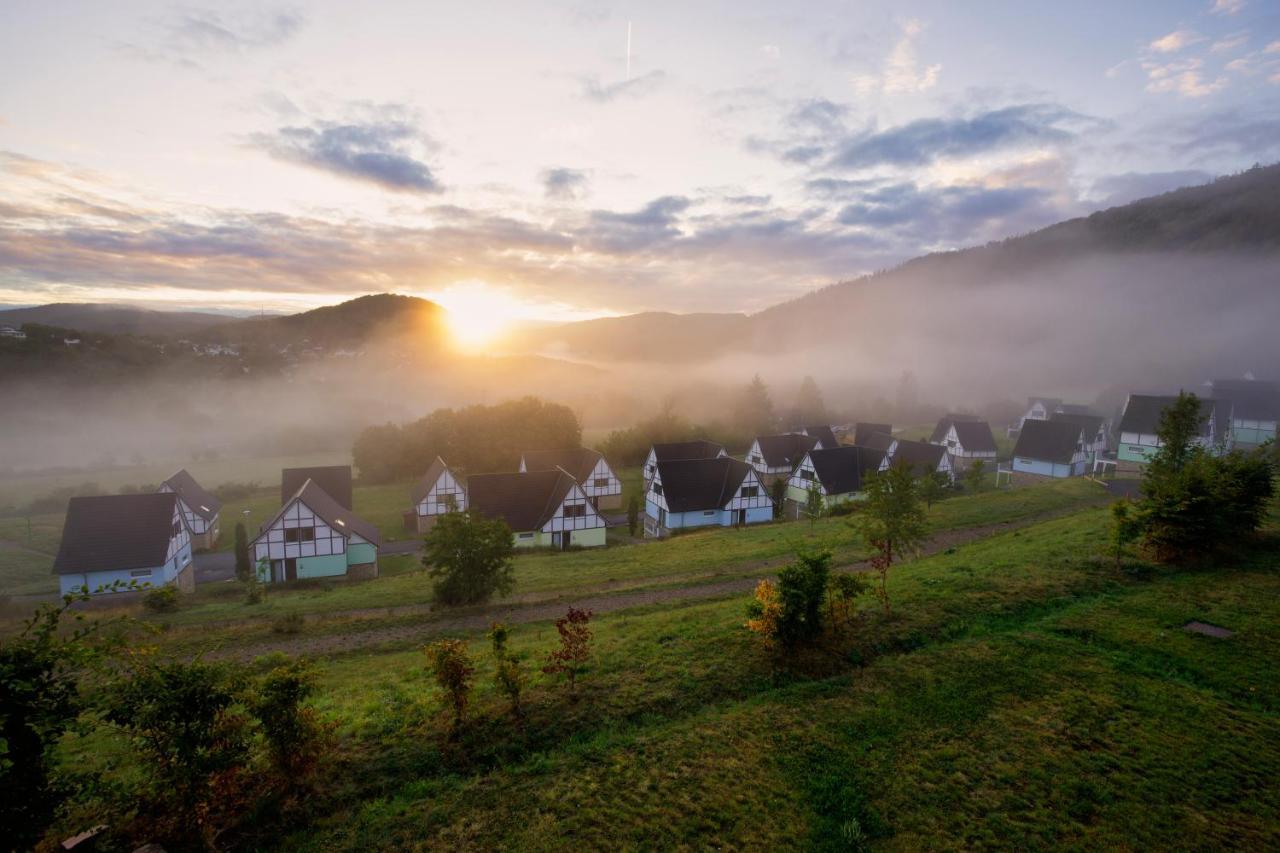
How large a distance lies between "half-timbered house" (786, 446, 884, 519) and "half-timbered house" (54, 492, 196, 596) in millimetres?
45884

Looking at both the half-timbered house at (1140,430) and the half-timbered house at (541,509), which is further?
the half-timbered house at (1140,430)

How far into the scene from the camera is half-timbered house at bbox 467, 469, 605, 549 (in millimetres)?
41250

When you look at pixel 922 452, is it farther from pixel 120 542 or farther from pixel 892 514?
pixel 120 542

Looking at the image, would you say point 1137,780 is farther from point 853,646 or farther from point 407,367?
point 407,367

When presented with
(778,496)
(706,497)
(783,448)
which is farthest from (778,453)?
(706,497)

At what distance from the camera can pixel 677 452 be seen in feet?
187

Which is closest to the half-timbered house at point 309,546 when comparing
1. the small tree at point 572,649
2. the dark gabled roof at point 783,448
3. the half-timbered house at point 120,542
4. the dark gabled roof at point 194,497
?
the half-timbered house at point 120,542

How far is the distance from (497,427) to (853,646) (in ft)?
191

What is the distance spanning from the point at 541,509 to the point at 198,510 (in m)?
29.0

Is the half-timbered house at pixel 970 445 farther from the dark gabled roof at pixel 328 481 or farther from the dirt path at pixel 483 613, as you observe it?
the dark gabled roof at pixel 328 481

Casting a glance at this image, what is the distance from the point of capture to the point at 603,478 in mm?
53188

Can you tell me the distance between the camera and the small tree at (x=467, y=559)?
22.4 metres

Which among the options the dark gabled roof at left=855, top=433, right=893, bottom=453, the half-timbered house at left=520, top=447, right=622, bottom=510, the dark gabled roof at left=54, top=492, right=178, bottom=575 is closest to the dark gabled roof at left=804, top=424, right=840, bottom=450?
the dark gabled roof at left=855, top=433, right=893, bottom=453

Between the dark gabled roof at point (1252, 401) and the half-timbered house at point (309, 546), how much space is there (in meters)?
94.5
